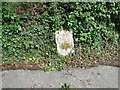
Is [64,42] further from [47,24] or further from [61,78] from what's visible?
[61,78]

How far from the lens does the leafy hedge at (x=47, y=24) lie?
563 centimetres

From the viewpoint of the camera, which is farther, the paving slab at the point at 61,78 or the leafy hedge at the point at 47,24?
A: the leafy hedge at the point at 47,24

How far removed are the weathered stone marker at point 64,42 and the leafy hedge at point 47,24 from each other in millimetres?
91

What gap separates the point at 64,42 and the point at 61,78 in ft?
3.10

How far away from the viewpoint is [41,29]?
5.84m

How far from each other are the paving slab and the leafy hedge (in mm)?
492

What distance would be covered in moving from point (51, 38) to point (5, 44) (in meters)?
0.96

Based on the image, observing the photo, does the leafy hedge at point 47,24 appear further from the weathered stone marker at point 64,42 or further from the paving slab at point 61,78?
the paving slab at point 61,78

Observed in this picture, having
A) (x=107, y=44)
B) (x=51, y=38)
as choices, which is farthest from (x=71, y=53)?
(x=107, y=44)

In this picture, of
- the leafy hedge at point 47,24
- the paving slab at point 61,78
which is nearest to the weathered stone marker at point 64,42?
the leafy hedge at point 47,24

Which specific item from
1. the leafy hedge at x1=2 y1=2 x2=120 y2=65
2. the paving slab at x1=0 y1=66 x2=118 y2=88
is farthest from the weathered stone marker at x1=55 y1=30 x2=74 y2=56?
the paving slab at x1=0 y1=66 x2=118 y2=88

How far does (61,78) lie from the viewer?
17.4 ft

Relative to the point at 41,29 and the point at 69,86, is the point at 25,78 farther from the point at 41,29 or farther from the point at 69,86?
the point at 41,29

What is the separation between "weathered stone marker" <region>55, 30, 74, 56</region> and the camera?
5906mm
